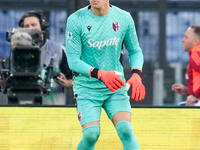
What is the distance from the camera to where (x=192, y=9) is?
6707 millimetres

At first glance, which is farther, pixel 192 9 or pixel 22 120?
pixel 192 9

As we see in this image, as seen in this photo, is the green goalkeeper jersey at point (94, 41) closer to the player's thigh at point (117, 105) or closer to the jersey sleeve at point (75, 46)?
the jersey sleeve at point (75, 46)

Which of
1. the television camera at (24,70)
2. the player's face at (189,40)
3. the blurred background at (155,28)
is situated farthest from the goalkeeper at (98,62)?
the blurred background at (155,28)

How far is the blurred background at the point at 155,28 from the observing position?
21.5ft

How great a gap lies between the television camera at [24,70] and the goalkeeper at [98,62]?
169 centimetres

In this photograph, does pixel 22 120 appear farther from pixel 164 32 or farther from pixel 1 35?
pixel 164 32

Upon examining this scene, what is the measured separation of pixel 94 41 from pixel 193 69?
243 centimetres

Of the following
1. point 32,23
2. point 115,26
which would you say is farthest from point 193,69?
point 115,26

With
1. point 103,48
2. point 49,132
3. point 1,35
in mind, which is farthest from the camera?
point 1,35

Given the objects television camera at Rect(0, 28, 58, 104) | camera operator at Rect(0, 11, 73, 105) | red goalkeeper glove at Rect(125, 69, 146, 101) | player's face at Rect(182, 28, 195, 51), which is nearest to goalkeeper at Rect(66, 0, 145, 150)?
red goalkeeper glove at Rect(125, 69, 146, 101)

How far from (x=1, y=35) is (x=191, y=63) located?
3151 millimetres

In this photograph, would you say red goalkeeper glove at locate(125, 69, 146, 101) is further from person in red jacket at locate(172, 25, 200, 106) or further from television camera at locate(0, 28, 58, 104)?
person in red jacket at locate(172, 25, 200, 106)

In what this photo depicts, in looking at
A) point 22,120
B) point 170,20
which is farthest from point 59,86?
point 170,20

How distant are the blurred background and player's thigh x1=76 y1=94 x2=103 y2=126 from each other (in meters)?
3.59
